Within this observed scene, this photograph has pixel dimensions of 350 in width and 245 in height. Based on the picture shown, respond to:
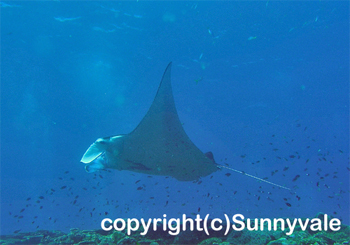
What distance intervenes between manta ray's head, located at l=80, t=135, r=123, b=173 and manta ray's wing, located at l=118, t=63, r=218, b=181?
197 mm

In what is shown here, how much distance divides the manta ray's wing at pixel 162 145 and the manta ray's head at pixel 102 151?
0.20 m

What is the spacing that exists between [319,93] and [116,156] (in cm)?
2600

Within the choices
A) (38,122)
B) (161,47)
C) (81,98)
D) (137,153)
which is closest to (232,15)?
(161,47)

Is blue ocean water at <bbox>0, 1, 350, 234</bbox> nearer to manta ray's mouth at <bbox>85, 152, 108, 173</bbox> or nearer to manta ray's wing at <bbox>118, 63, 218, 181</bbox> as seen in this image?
manta ray's wing at <bbox>118, 63, 218, 181</bbox>

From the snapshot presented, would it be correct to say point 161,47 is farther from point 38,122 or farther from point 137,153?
point 38,122

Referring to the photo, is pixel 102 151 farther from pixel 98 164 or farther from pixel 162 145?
pixel 162 145

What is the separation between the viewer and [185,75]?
23234 mm

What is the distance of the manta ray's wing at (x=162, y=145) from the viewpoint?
573 cm

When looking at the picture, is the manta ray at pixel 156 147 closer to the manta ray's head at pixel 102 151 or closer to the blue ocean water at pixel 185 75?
the manta ray's head at pixel 102 151

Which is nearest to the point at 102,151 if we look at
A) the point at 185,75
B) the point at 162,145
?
the point at 162,145

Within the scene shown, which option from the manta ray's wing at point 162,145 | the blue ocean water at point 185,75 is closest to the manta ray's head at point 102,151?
the manta ray's wing at point 162,145

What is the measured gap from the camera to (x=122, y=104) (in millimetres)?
30125

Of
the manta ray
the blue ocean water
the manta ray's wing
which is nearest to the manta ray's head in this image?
the manta ray

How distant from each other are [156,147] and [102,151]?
144 cm
